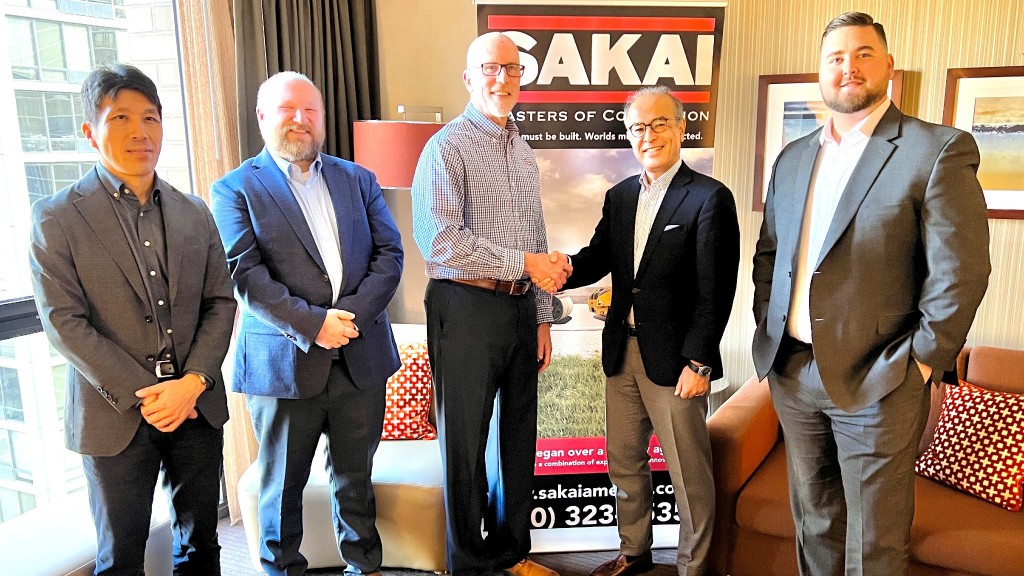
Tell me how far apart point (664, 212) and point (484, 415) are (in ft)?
2.86

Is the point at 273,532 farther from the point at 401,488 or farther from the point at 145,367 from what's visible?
the point at 145,367

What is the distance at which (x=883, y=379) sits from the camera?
1.89m

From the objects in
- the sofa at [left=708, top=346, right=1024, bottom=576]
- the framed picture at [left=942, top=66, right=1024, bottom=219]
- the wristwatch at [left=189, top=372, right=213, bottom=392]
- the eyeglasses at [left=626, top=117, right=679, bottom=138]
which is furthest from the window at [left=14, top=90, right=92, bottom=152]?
the framed picture at [left=942, top=66, right=1024, bottom=219]

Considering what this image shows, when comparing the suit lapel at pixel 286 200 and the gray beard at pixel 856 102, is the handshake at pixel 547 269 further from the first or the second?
the gray beard at pixel 856 102

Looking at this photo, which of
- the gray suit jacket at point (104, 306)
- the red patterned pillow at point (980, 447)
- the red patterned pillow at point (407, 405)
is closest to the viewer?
the gray suit jacket at point (104, 306)

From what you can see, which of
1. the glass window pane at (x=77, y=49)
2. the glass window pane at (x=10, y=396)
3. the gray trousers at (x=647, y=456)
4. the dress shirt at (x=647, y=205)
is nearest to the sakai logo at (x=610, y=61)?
the dress shirt at (x=647, y=205)

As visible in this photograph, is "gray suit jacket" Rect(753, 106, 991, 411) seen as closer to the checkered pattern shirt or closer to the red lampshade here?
the checkered pattern shirt

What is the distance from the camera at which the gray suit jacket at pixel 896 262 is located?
1.78 meters

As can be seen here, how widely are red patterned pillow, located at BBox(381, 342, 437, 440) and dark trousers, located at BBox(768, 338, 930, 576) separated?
4.65ft

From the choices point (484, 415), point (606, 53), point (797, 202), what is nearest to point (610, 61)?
point (606, 53)

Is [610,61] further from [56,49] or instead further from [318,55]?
[56,49]

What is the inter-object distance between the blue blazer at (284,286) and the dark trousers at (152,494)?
0.86ft

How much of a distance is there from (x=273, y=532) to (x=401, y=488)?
1.58 ft

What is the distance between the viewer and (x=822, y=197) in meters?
2.03
